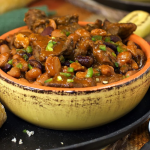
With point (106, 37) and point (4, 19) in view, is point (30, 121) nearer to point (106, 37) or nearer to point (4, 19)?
point (106, 37)

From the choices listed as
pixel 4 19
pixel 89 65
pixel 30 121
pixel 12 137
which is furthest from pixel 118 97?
pixel 4 19

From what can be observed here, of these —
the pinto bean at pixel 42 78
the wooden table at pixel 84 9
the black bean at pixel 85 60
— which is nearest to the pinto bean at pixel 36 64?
the pinto bean at pixel 42 78

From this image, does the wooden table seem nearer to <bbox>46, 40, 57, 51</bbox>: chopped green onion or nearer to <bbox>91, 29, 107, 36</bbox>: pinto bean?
<bbox>91, 29, 107, 36</bbox>: pinto bean

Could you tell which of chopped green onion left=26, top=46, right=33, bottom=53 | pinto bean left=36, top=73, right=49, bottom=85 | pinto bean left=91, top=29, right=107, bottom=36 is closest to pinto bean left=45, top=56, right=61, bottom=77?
pinto bean left=36, top=73, right=49, bottom=85

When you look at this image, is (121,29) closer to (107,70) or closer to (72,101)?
(107,70)

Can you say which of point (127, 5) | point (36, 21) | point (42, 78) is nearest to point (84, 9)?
point (127, 5)

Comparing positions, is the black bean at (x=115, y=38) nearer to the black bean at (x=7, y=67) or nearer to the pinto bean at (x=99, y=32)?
the pinto bean at (x=99, y=32)
